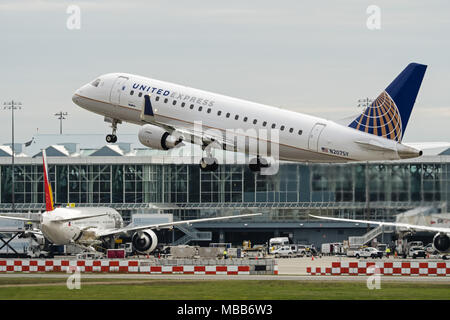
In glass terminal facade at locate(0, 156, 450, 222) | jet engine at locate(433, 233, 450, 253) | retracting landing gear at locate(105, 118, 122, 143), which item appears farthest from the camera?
glass terminal facade at locate(0, 156, 450, 222)

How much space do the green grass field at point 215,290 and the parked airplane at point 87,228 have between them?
118 ft

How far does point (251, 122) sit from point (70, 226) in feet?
116

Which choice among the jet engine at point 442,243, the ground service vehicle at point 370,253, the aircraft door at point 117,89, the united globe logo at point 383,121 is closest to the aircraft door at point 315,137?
the united globe logo at point 383,121

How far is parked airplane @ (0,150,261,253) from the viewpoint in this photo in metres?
109

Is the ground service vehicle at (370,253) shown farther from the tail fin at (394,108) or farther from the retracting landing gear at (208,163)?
the tail fin at (394,108)

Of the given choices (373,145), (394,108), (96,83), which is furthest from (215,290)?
(96,83)

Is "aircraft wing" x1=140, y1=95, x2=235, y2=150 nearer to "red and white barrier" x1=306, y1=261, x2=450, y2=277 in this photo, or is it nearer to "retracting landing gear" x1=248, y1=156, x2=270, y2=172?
"retracting landing gear" x1=248, y1=156, x2=270, y2=172

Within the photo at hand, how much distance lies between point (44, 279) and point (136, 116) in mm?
16905

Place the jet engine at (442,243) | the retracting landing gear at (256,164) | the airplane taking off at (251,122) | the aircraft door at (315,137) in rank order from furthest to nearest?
the jet engine at (442,243), the retracting landing gear at (256,164), the aircraft door at (315,137), the airplane taking off at (251,122)

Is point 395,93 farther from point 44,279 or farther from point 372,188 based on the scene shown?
point 44,279

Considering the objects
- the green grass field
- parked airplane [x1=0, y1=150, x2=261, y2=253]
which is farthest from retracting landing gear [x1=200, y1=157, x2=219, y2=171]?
parked airplane [x1=0, y1=150, x2=261, y2=253]

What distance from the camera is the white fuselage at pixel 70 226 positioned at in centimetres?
10931

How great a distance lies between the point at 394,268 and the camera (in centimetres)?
7719
